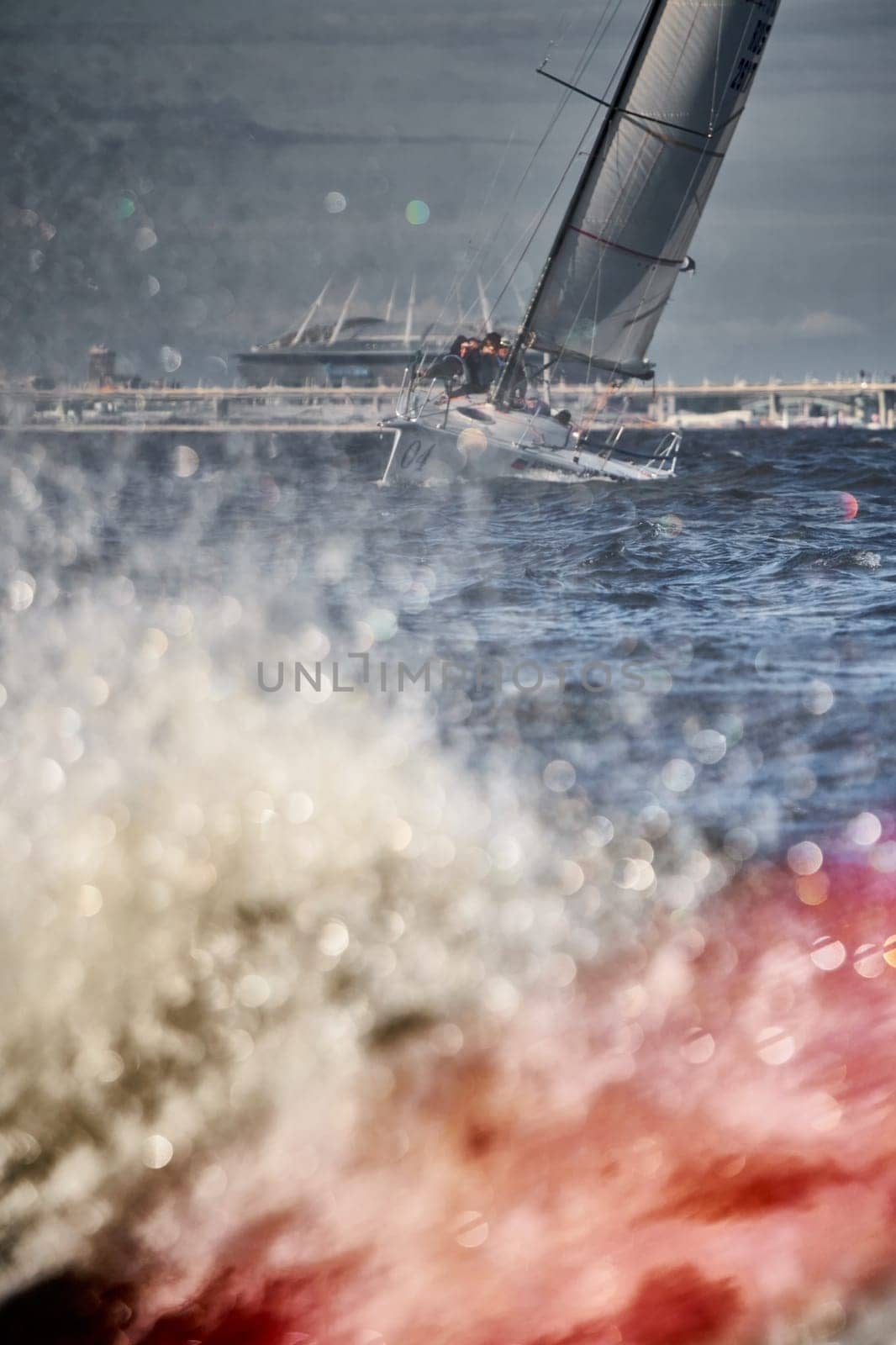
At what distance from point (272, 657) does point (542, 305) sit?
22.4m

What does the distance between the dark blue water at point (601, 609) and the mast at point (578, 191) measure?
118 inches

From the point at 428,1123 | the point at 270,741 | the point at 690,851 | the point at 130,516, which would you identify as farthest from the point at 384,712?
the point at 130,516

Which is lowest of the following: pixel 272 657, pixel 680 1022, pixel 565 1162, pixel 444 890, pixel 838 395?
pixel 565 1162

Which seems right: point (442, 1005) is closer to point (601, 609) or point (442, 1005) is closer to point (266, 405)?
point (601, 609)

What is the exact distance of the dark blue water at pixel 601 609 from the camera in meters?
8.98

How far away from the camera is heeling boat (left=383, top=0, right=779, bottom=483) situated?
29.8 metres

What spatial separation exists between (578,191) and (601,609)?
18.7m

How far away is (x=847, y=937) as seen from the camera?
6.27 metres

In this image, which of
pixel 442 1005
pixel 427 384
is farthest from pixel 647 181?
pixel 442 1005

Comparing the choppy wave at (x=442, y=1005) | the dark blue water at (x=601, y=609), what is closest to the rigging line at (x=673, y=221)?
the dark blue water at (x=601, y=609)

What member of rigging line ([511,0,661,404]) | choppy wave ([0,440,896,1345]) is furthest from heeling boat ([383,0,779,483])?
choppy wave ([0,440,896,1345])

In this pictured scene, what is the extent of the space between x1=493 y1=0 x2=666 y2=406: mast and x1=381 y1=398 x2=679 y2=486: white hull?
2.85ft

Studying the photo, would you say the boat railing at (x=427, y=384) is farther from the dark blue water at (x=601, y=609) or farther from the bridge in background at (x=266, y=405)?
the bridge in background at (x=266, y=405)

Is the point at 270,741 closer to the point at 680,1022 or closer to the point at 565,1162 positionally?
the point at 680,1022
